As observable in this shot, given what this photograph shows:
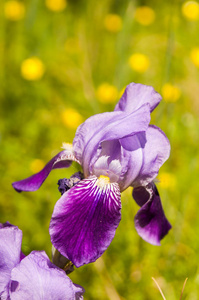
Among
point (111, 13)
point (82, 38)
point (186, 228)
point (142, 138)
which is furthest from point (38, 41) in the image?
point (142, 138)

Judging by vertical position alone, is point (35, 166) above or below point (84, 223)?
below

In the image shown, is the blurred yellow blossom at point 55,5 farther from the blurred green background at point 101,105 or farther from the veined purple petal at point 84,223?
the veined purple petal at point 84,223

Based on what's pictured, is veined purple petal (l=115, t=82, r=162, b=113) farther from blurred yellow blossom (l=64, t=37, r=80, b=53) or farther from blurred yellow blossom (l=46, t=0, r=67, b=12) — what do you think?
blurred yellow blossom (l=46, t=0, r=67, b=12)

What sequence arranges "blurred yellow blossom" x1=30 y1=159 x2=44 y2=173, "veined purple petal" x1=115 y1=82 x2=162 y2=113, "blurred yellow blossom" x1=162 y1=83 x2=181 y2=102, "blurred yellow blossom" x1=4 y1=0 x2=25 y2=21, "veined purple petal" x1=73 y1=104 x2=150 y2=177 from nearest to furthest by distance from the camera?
"veined purple petal" x1=73 y1=104 x2=150 y2=177, "veined purple petal" x1=115 y1=82 x2=162 y2=113, "blurred yellow blossom" x1=162 y1=83 x2=181 y2=102, "blurred yellow blossom" x1=30 y1=159 x2=44 y2=173, "blurred yellow blossom" x1=4 y1=0 x2=25 y2=21

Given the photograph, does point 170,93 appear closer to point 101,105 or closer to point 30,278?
point 101,105

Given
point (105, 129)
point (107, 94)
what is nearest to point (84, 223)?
point (105, 129)

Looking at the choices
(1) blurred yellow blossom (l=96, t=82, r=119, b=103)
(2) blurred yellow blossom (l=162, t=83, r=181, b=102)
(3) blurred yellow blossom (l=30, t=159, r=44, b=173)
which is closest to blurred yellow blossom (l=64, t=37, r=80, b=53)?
(1) blurred yellow blossom (l=96, t=82, r=119, b=103)

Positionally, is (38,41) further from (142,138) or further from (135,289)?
(142,138)
